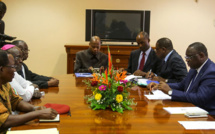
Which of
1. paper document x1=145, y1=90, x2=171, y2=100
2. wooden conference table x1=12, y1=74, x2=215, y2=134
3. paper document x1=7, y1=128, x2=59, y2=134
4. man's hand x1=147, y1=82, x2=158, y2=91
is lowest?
paper document x1=145, y1=90, x2=171, y2=100

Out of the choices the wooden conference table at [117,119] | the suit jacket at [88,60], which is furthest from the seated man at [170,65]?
the suit jacket at [88,60]

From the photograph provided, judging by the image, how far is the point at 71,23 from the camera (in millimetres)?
6297

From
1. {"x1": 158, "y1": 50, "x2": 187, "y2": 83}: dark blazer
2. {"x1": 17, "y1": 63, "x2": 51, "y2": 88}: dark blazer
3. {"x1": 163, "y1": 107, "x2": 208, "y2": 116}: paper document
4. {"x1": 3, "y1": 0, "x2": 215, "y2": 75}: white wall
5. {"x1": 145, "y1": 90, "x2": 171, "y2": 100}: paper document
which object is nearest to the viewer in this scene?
{"x1": 163, "y1": 107, "x2": 208, "y2": 116}: paper document

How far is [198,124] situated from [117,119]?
1.95 ft

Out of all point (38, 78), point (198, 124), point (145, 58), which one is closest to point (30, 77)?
point (38, 78)

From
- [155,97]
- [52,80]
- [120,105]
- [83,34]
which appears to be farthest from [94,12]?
[120,105]

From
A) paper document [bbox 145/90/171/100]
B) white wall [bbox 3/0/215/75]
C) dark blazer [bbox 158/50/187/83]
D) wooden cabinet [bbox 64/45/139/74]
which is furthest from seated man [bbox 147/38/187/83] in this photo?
white wall [bbox 3/0/215/75]

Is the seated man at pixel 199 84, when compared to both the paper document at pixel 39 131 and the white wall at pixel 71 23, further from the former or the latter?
the white wall at pixel 71 23

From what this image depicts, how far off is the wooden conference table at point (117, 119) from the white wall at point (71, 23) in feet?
12.3

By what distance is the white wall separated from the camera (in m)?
6.22

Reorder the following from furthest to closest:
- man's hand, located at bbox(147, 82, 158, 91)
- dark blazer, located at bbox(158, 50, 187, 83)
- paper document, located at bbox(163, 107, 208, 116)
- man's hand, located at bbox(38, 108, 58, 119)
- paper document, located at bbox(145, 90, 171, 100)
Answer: dark blazer, located at bbox(158, 50, 187, 83) → man's hand, located at bbox(147, 82, 158, 91) → paper document, located at bbox(145, 90, 171, 100) → paper document, located at bbox(163, 107, 208, 116) → man's hand, located at bbox(38, 108, 58, 119)

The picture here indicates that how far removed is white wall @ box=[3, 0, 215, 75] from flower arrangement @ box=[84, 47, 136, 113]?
4032mm

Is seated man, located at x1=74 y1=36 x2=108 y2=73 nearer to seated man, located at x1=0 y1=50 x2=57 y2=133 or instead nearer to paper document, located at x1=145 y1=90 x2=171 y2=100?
paper document, located at x1=145 y1=90 x2=171 y2=100

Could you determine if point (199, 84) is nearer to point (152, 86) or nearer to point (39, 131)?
point (152, 86)
